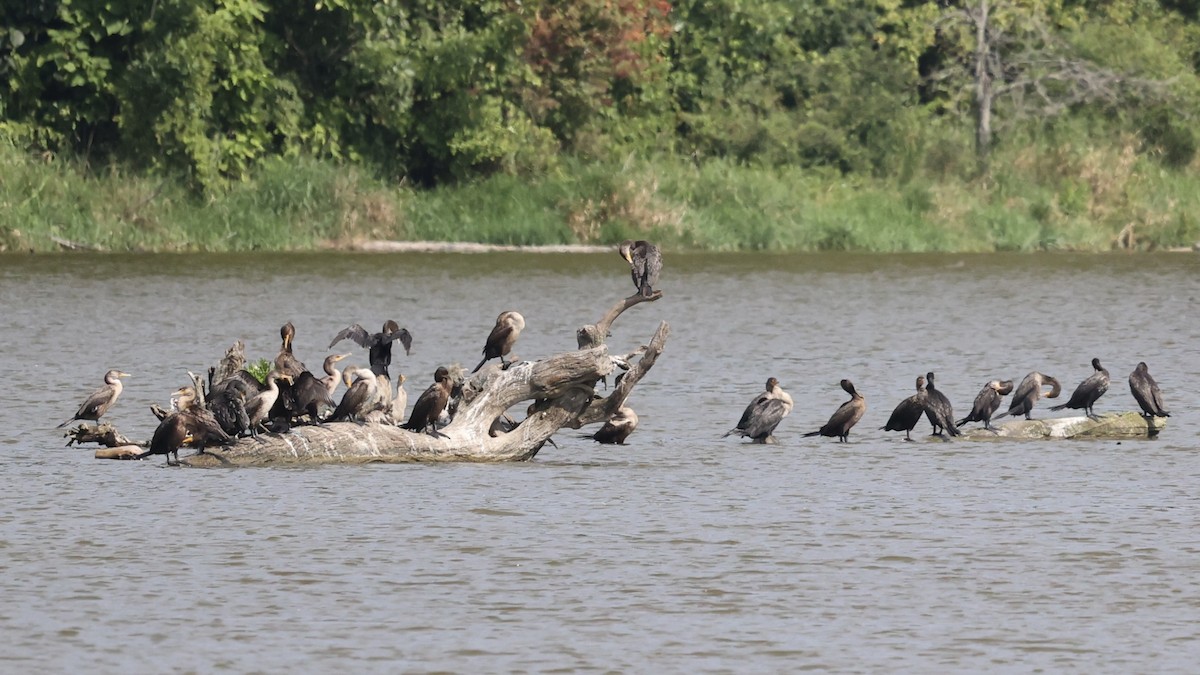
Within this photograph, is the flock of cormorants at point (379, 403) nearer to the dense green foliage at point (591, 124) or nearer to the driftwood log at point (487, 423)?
the driftwood log at point (487, 423)

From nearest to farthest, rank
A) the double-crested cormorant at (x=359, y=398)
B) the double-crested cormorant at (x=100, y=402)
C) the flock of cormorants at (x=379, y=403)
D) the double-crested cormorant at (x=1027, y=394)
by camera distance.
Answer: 1. the flock of cormorants at (x=379, y=403)
2. the double-crested cormorant at (x=359, y=398)
3. the double-crested cormorant at (x=100, y=402)
4. the double-crested cormorant at (x=1027, y=394)

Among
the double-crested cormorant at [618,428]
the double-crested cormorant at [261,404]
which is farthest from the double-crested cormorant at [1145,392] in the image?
the double-crested cormorant at [261,404]

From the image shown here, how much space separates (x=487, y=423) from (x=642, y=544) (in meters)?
2.85

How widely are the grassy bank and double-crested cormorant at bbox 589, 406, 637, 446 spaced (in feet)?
65.0

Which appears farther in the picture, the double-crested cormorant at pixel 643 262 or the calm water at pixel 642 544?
the double-crested cormorant at pixel 643 262

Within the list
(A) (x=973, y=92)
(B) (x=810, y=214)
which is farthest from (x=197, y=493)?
(A) (x=973, y=92)

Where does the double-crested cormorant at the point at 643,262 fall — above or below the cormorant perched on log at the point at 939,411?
above

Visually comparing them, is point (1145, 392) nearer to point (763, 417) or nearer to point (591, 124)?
point (763, 417)

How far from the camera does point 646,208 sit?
38031 mm

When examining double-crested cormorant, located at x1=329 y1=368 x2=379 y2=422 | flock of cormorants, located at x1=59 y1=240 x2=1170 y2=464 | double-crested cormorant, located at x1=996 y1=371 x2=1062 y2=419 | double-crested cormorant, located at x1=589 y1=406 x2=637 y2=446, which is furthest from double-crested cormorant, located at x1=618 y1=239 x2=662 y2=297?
double-crested cormorant, located at x1=996 y1=371 x2=1062 y2=419

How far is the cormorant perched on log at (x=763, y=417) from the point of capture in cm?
1708

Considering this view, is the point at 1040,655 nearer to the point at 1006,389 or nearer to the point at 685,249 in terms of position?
the point at 1006,389

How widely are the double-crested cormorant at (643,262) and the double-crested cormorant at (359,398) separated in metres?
1.81

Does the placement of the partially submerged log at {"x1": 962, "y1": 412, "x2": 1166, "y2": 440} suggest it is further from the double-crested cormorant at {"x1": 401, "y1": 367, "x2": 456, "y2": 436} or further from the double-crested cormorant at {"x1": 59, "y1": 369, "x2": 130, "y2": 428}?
the double-crested cormorant at {"x1": 59, "y1": 369, "x2": 130, "y2": 428}
